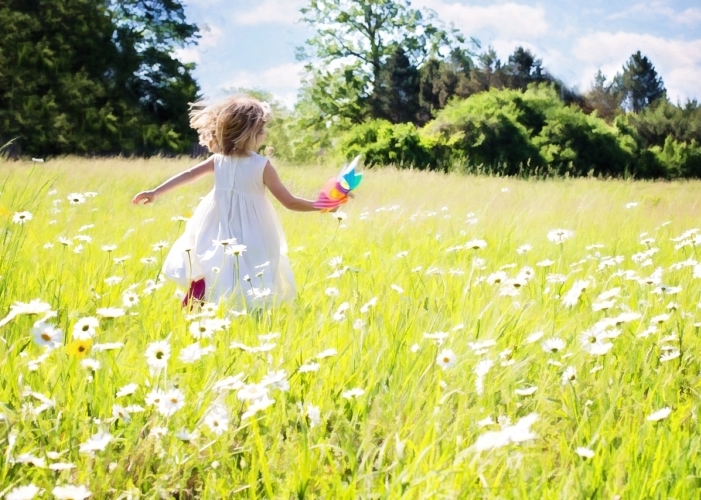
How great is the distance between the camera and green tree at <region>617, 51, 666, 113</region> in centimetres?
3738

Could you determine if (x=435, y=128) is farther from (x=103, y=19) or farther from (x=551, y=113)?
(x=103, y=19)

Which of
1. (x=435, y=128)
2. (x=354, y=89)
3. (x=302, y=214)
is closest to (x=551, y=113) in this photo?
(x=435, y=128)

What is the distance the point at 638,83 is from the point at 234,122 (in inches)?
1569

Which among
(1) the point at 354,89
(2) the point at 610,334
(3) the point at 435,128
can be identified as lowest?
→ (2) the point at 610,334

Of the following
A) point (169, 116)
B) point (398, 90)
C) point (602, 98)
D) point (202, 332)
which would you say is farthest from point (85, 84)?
point (602, 98)

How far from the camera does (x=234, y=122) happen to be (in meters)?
3.19

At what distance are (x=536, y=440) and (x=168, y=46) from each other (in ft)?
80.0

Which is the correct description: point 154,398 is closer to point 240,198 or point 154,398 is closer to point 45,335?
point 45,335

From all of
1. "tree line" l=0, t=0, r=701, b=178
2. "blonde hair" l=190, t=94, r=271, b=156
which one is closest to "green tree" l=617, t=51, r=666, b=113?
"tree line" l=0, t=0, r=701, b=178

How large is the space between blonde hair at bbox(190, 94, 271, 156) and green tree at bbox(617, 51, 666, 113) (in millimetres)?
38392

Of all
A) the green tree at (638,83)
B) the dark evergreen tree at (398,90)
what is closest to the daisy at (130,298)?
the dark evergreen tree at (398,90)

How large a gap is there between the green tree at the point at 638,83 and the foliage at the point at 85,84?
26239mm

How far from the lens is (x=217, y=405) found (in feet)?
4.75

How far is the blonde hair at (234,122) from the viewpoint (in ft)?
10.4
